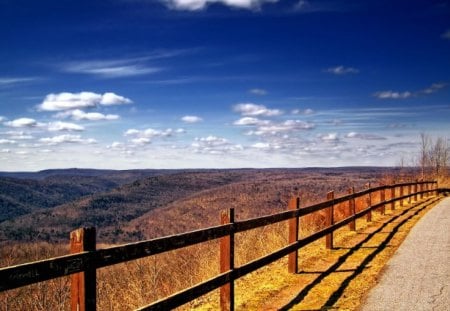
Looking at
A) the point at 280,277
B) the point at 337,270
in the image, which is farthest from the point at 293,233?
the point at 337,270

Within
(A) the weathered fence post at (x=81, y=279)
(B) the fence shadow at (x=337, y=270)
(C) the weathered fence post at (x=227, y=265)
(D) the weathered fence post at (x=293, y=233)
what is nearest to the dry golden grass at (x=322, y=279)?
(B) the fence shadow at (x=337, y=270)

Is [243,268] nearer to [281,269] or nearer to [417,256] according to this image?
[281,269]

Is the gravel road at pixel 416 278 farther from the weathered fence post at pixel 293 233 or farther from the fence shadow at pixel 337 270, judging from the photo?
the weathered fence post at pixel 293 233

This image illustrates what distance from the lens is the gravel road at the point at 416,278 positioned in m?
7.04

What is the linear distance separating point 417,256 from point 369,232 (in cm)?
379

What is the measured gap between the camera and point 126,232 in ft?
383

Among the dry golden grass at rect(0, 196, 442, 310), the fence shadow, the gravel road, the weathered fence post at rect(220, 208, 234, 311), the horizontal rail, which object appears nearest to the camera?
the horizontal rail

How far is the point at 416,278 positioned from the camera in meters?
8.66

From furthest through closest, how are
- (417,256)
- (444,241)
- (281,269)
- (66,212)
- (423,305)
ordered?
(66,212) < (444,241) < (417,256) < (281,269) < (423,305)

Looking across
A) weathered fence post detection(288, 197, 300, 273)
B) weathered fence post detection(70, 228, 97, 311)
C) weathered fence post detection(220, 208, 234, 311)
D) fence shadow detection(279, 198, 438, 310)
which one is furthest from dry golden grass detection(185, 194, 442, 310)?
weathered fence post detection(70, 228, 97, 311)

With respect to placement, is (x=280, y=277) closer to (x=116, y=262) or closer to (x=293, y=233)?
(x=293, y=233)

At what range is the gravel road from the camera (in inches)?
277

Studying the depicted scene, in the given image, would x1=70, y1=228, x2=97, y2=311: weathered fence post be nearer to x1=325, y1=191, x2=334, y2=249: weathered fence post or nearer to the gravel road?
the gravel road

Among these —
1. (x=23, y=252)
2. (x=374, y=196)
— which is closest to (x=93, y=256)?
(x=23, y=252)
